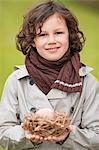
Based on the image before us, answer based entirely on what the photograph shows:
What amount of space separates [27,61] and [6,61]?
6.90ft

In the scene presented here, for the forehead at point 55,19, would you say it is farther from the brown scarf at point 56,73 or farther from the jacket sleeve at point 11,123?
the jacket sleeve at point 11,123

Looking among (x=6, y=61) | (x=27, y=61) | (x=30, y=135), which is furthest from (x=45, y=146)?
(x=6, y=61)

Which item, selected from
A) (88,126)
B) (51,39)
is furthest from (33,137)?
(51,39)

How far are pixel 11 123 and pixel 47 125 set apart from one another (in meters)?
0.37

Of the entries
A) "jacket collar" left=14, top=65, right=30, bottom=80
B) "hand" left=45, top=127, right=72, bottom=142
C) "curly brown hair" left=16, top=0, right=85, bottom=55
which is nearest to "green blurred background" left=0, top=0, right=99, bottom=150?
"curly brown hair" left=16, top=0, right=85, bottom=55

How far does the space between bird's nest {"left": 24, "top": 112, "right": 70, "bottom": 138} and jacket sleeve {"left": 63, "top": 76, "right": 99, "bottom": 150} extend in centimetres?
19

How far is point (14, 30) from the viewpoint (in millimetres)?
5930

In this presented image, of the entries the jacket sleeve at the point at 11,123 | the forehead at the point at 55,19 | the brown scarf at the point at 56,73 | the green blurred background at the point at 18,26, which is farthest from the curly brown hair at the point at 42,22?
the green blurred background at the point at 18,26

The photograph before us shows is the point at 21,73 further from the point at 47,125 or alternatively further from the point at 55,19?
the point at 47,125

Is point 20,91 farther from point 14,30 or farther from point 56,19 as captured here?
point 14,30

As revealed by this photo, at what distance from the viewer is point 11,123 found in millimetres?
3715

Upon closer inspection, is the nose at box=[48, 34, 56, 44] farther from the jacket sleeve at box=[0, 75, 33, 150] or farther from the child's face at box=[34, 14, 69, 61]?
the jacket sleeve at box=[0, 75, 33, 150]

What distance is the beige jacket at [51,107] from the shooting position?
3686mm

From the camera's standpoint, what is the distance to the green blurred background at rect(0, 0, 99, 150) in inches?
233
